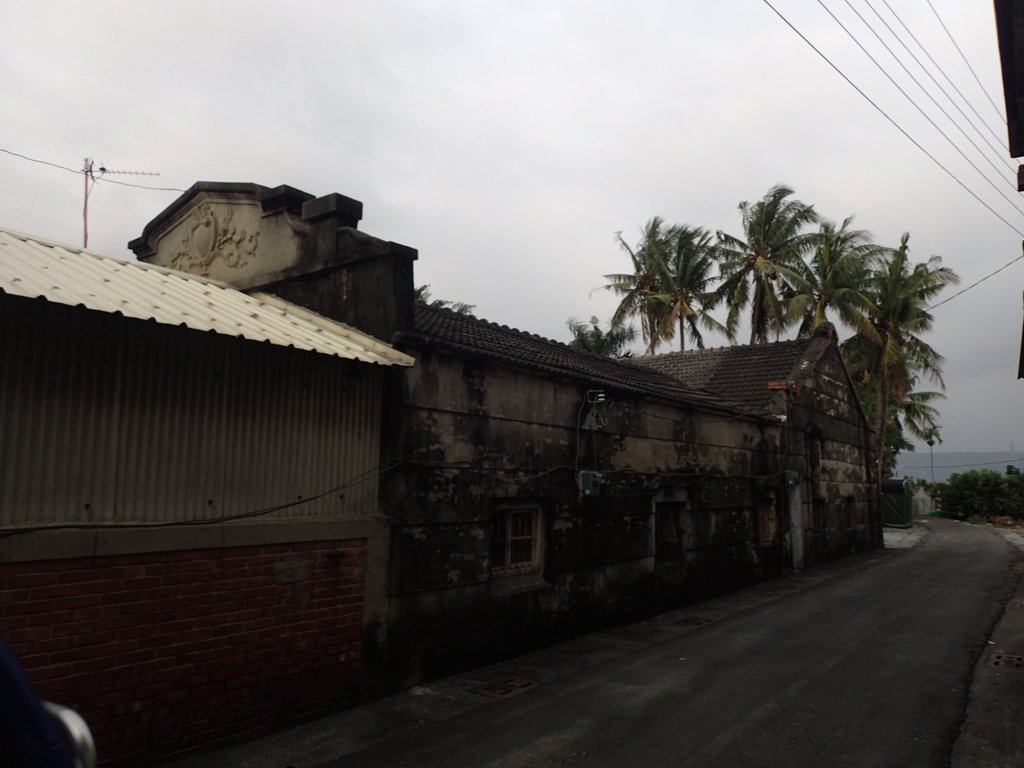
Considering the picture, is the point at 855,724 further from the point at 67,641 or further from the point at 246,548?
the point at 67,641

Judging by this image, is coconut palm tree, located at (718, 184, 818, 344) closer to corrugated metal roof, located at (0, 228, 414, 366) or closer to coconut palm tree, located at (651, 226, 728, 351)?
coconut palm tree, located at (651, 226, 728, 351)

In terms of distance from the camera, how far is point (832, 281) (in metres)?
32.1

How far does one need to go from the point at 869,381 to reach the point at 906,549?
45.9ft

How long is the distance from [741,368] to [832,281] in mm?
13560

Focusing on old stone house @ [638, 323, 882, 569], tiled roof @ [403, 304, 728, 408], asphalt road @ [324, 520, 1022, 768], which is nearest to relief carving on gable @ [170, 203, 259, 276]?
tiled roof @ [403, 304, 728, 408]

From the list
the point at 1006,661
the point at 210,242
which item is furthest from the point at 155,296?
the point at 1006,661

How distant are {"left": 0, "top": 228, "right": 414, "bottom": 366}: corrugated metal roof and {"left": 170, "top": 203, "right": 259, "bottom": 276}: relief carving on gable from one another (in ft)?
6.24

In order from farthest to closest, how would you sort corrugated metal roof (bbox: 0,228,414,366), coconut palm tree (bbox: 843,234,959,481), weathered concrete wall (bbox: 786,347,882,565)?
1. coconut palm tree (bbox: 843,234,959,481)
2. weathered concrete wall (bbox: 786,347,882,565)
3. corrugated metal roof (bbox: 0,228,414,366)

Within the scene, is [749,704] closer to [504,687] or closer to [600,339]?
[504,687]

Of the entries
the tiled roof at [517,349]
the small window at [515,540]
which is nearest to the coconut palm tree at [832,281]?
the tiled roof at [517,349]

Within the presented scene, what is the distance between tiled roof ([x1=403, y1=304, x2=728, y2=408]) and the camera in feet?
30.2

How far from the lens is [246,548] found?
21.8 ft

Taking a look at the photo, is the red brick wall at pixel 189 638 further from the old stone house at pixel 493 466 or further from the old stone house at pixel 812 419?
the old stone house at pixel 812 419

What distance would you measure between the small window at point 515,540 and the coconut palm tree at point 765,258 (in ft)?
81.0
